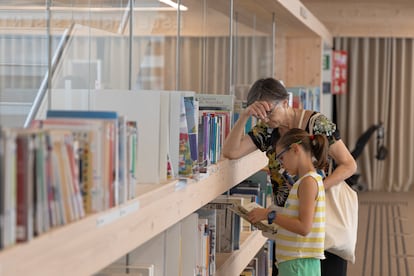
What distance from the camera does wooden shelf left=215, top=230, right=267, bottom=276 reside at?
444 cm

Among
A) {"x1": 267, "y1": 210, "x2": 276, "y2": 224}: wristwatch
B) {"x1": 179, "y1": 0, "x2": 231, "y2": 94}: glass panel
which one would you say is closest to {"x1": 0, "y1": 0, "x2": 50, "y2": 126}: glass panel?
{"x1": 267, "y1": 210, "x2": 276, "y2": 224}: wristwatch

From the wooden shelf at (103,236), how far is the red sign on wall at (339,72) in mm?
9801

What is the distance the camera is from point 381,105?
14102 mm

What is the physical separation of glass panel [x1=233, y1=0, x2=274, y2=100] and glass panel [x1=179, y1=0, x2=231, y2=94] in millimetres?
551

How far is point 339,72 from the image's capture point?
13.2 m

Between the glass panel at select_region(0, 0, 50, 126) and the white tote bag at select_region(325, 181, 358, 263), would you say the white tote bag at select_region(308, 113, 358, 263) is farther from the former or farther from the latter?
the glass panel at select_region(0, 0, 50, 126)

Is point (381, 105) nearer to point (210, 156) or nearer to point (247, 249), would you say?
point (247, 249)

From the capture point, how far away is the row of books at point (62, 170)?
1.78 m

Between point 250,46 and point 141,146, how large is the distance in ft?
19.3

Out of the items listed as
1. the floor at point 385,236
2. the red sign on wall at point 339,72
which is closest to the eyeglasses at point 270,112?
the floor at point 385,236

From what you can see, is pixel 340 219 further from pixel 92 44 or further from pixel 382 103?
pixel 382 103

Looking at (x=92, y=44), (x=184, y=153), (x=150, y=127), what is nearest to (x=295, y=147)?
(x=184, y=153)

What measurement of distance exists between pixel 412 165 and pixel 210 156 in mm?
10552

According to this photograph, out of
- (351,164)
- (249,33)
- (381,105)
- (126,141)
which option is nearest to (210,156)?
(351,164)
